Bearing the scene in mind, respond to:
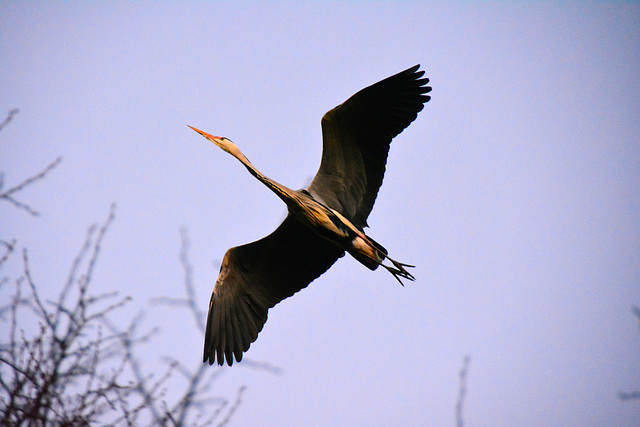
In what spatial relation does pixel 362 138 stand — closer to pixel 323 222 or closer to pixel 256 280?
pixel 323 222

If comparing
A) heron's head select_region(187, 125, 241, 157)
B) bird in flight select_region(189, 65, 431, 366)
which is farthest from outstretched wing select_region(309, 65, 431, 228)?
heron's head select_region(187, 125, 241, 157)

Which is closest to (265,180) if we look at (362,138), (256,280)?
(362,138)

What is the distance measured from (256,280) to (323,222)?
5.00 ft

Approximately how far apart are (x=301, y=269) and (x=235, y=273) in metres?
0.74

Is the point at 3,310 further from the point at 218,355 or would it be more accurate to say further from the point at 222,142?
the point at 218,355

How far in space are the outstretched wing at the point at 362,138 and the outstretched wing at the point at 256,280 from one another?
1.74ft

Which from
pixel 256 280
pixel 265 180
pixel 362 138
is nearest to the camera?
pixel 265 180

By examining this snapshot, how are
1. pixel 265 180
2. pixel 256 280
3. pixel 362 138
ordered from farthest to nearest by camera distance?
pixel 256 280 → pixel 362 138 → pixel 265 180

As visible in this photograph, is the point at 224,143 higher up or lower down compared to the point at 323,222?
higher up

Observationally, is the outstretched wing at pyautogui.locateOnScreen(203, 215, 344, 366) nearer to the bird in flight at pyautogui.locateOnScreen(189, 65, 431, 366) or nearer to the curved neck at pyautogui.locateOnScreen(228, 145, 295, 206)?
the bird in flight at pyautogui.locateOnScreen(189, 65, 431, 366)

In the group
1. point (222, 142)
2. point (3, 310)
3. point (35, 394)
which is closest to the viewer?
point (35, 394)

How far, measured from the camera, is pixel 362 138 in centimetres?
703

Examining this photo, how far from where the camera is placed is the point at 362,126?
6.97 metres

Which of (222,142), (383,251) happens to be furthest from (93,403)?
(383,251)
